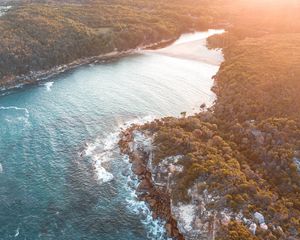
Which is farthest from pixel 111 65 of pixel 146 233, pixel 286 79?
pixel 146 233

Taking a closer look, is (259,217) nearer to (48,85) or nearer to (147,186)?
(147,186)

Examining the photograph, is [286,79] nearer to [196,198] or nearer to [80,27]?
[196,198]

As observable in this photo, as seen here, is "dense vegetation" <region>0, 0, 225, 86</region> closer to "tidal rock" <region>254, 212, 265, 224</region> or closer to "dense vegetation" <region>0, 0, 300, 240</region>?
"dense vegetation" <region>0, 0, 300, 240</region>

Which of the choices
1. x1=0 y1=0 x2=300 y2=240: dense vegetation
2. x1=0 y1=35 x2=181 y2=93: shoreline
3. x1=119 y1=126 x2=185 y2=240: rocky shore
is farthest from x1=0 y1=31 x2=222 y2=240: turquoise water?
x1=0 y1=0 x2=300 y2=240: dense vegetation

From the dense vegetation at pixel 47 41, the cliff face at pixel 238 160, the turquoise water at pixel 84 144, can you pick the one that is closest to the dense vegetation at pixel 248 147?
the cliff face at pixel 238 160

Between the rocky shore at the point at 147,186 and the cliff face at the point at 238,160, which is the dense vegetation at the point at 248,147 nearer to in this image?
the cliff face at the point at 238,160
